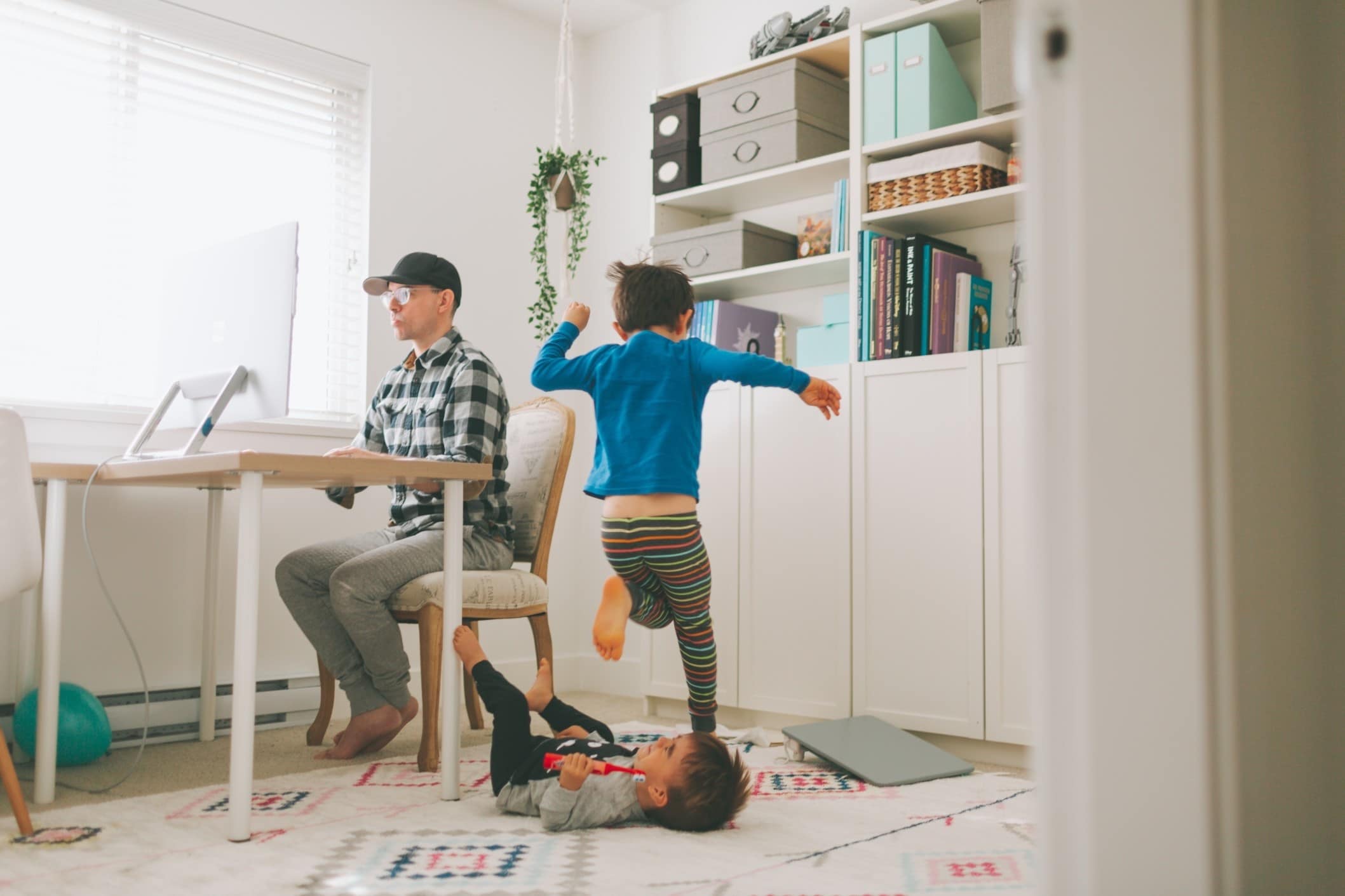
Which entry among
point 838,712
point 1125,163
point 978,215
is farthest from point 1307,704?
point 978,215

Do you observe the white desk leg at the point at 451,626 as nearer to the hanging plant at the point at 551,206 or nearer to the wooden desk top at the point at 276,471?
the wooden desk top at the point at 276,471

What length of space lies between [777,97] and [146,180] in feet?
5.98

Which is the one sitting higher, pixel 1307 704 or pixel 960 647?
pixel 1307 704

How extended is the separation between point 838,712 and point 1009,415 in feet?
2.96

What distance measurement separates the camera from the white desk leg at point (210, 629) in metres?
2.87

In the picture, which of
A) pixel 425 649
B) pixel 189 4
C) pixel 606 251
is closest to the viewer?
pixel 425 649

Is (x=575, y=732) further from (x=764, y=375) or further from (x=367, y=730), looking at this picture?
(x=764, y=375)

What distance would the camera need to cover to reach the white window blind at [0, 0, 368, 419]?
2803mm

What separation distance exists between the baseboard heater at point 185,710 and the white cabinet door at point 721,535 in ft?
3.48

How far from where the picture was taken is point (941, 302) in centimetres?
276

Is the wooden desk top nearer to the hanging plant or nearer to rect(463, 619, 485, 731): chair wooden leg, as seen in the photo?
rect(463, 619, 485, 731): chair wooden leg

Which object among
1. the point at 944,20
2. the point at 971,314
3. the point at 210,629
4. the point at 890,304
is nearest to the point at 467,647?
the point at 210,629

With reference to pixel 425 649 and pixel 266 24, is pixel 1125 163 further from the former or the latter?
pixel 266 24

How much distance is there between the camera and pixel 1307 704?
72 cm
